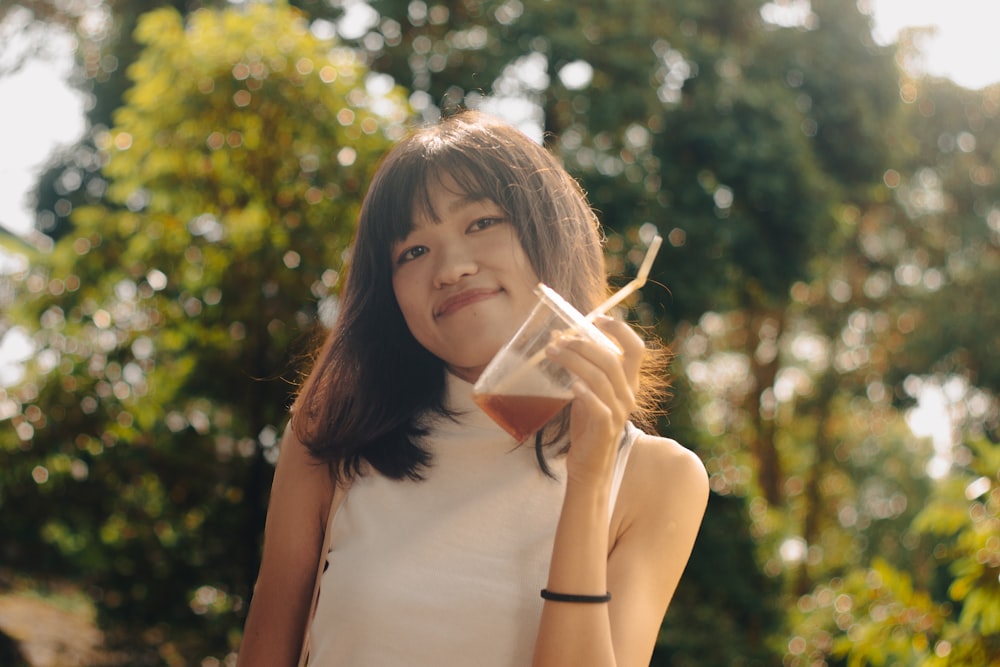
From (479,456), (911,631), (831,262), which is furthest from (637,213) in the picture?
(479,456)

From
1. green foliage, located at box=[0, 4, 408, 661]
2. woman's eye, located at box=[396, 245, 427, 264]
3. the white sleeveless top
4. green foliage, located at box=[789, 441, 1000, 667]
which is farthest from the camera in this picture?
green foliage, located at box=[0, 4, 408, 661]

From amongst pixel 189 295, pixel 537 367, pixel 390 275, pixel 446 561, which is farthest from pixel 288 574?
pixel 189 295

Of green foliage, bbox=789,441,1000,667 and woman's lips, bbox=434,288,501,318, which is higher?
woman's lips, bbox=434,288,501,318

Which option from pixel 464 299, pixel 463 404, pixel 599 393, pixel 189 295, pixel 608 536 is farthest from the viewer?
pixel 189 295

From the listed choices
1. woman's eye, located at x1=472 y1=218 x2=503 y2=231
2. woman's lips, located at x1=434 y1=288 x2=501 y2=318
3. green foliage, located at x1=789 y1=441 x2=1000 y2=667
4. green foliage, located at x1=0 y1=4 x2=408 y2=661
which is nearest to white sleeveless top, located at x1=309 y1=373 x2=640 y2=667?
woman's lips, located at x1=434 y1=288 x2=501 y2=318

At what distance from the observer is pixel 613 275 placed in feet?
12.1

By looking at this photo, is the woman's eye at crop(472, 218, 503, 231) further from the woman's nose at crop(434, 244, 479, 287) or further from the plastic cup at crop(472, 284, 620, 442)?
the plastic cup at crop(472, 284, 620, 442)

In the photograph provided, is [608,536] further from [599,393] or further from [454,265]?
[454,265]

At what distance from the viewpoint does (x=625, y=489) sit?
72.4 inches

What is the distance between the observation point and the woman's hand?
1541 millimetres

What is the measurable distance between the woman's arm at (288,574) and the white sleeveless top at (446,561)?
79mm

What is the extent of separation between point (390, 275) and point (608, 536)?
0.69 meters

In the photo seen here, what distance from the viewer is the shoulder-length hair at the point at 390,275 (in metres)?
1.96

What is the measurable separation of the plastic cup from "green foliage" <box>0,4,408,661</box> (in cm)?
452
